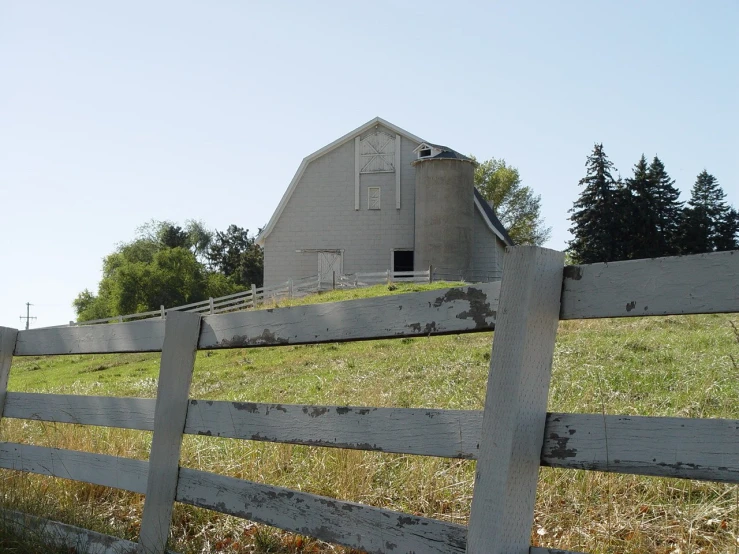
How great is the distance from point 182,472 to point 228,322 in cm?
75

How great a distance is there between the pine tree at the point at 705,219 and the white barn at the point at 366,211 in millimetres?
21520

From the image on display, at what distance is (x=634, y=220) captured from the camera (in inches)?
2064

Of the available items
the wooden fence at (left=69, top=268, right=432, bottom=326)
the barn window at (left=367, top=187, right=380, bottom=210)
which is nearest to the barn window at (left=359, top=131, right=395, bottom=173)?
the barn window at (left=367, top=187, right=380, bottom=210)

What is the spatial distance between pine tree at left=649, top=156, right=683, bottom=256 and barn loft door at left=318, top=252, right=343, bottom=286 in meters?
26.2

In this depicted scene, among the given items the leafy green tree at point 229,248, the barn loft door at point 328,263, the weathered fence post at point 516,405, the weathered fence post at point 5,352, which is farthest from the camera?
the leafy green tree at point 229,248

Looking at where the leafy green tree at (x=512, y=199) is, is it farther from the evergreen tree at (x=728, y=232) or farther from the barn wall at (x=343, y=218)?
the barn wall at (x=343, y=218)

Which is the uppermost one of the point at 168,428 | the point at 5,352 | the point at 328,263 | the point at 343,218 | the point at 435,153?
the point at 435,153

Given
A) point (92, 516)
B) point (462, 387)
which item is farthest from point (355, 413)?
point (462, 387)

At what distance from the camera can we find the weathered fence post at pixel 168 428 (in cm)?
393

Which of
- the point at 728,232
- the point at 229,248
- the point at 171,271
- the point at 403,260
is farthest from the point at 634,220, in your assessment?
the point at 229,248

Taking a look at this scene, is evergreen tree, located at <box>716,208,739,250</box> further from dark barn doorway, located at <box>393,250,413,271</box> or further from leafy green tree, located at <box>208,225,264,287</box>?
leafy green tree, located at <box>208,225,264,287</box>

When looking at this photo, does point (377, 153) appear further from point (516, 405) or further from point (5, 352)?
point (516, 405)

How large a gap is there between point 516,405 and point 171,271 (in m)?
64.4

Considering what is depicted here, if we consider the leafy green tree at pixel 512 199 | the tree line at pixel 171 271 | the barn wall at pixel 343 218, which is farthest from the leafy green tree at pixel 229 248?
the barn wall at pixel 343 218
